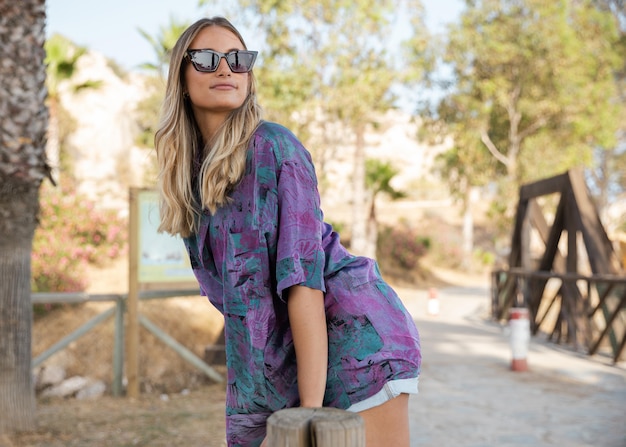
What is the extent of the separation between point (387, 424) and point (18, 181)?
4.63 m

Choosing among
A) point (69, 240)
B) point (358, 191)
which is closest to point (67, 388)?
point (69, 240)

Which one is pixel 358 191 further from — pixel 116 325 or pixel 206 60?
pixel 206 60

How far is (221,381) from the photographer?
7.92m

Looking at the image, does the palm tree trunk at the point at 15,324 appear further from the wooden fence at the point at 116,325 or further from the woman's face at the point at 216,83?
the woman's face at the point at 216,83

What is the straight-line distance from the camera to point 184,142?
1771 mm

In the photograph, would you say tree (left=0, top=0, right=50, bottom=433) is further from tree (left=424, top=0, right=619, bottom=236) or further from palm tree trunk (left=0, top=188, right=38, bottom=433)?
tree (left=424, top=0, right=619, bottom=236)

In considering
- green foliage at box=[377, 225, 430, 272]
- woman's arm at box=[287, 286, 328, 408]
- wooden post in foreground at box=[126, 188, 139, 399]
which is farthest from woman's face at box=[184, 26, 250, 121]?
green foliage at box=[377, 225, 430, 272]

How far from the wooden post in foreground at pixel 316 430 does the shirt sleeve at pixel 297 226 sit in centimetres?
31

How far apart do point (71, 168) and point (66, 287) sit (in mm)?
20242

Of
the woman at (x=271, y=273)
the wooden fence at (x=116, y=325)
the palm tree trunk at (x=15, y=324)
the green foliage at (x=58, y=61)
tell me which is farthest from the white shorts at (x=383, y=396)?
the green foliage at (x=58, y=61)

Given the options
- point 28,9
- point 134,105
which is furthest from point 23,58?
point 134,105

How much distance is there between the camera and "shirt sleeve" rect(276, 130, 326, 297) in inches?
62.6

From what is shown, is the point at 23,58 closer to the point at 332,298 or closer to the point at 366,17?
the point at 332,298

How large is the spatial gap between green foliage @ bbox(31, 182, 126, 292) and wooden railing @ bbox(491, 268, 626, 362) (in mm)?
8204
